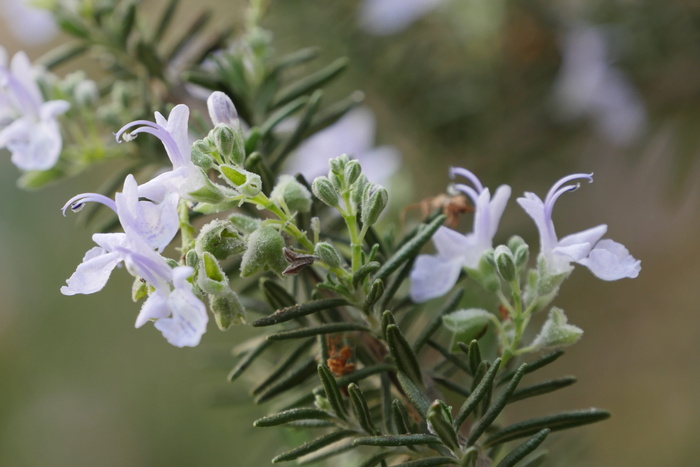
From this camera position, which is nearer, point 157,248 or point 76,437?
point 157,248

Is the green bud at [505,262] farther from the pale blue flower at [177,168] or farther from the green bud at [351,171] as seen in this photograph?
the pale blue flower at [177,168]

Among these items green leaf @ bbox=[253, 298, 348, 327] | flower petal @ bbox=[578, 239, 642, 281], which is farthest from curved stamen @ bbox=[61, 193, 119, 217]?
flower petal @ bbox=[578, 239, 642, 281]

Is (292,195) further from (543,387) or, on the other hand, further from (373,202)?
(543,387)

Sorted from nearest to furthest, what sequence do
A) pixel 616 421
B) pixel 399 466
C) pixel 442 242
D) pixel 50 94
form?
1. pixel 399 466
2. pixel 442 242
3. pixel 50 94
4. pixel 616 421

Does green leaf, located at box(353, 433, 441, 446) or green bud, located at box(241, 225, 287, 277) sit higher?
green bud, located at box(241, 225, 287, 277)

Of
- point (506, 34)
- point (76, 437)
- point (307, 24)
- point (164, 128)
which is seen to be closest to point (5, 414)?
point (76, 437)

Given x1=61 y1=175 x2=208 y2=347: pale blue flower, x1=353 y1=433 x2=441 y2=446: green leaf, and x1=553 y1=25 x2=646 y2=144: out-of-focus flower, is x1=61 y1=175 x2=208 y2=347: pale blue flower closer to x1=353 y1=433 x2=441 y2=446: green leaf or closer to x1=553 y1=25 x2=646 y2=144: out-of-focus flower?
x1=353 y1=433 x2=441 y2=446: green leaf

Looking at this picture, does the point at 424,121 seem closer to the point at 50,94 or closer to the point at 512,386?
the point at 50,94
